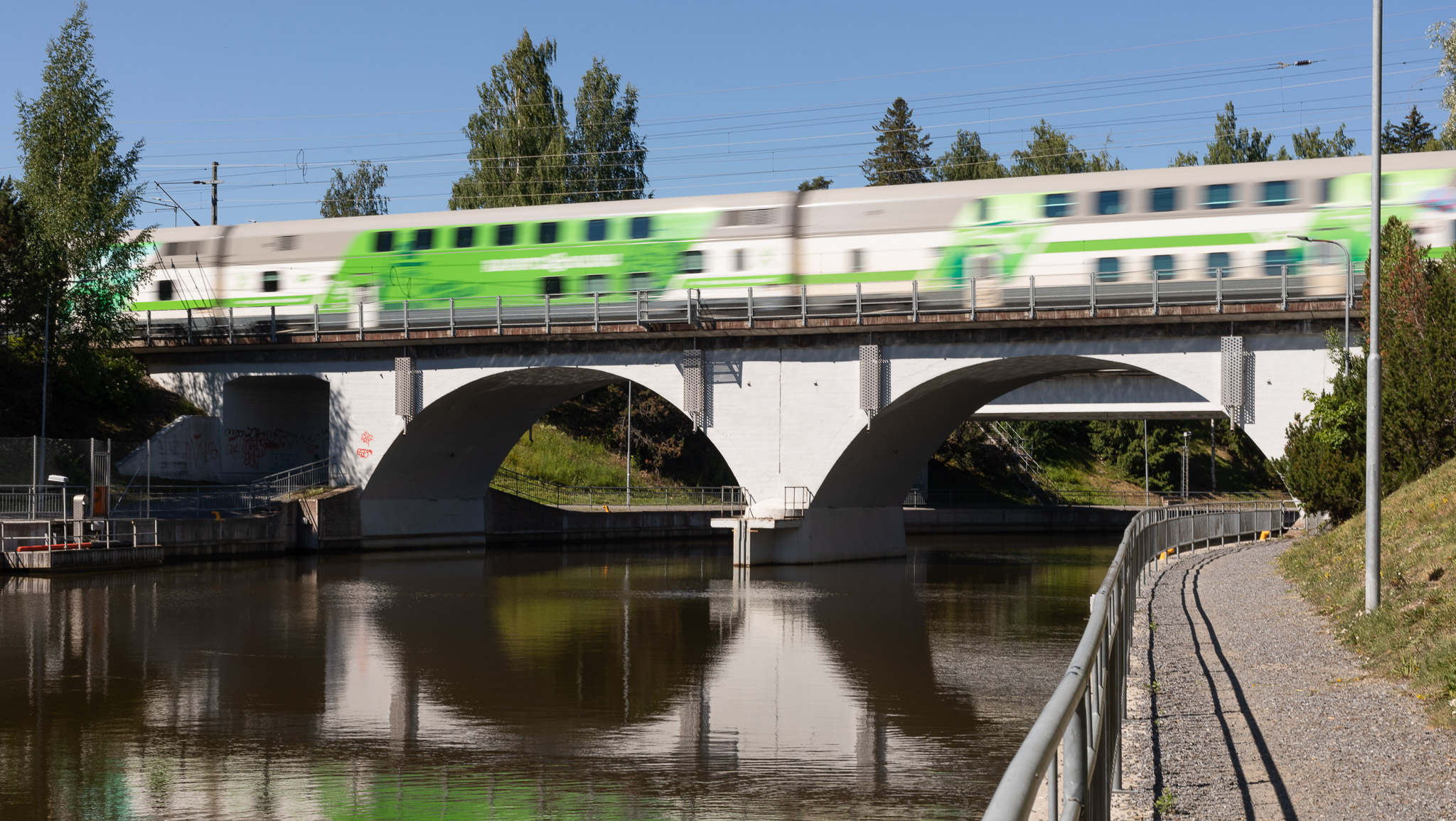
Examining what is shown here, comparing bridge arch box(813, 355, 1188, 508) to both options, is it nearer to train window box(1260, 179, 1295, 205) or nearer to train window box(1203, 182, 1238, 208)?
train window box(1203, 182, 1238, 208)

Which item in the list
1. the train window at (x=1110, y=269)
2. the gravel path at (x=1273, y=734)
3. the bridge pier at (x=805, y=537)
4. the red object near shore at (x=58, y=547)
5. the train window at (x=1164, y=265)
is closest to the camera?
the gravel path at (x=1273, y=734)

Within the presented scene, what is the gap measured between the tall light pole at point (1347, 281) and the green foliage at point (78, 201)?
35.6m

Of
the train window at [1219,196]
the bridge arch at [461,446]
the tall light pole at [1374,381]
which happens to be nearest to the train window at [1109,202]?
the train window at [1219,196]

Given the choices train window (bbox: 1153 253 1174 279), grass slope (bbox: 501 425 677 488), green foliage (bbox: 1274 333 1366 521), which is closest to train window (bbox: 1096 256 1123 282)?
train window (bbox: 1153 253 1174 279)

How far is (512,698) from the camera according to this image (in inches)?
640

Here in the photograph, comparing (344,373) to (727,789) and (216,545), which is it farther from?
(727,789)

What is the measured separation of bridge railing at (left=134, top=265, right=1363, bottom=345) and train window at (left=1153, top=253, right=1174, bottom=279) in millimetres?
51

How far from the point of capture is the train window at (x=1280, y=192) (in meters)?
32.0

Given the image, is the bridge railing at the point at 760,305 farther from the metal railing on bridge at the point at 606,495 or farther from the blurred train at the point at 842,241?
the metal railing on bridge at the point at 606,495

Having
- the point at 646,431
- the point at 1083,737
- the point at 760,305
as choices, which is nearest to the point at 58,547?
the point at 760,305

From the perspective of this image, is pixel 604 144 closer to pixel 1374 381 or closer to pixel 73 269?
pixel 73 269

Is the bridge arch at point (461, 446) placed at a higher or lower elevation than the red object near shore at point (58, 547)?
higher

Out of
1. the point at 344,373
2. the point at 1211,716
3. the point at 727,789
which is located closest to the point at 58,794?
the point at 727,789

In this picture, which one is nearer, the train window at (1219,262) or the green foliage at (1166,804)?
the green foliage at (1166,804)
